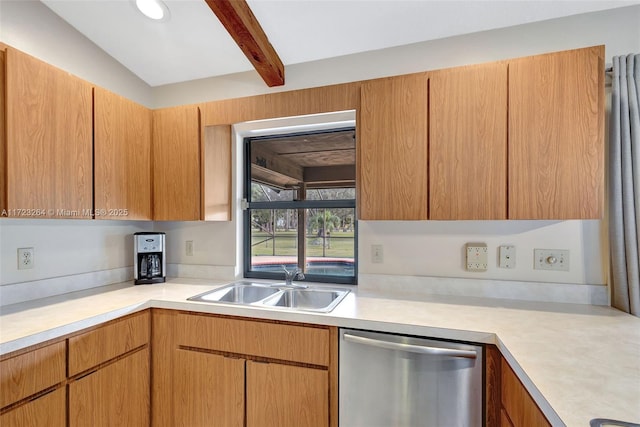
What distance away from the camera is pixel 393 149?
1525 mm

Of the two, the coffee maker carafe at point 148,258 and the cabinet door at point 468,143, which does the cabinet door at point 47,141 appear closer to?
the coffee maker carafe at point 148,258

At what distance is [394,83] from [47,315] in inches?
78.6

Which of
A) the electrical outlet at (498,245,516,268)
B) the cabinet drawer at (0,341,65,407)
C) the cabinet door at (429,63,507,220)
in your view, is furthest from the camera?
the electrical outlet at (498,245,516,268)

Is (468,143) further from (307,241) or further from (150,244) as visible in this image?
(150,244)

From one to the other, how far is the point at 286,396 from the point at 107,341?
89 cm

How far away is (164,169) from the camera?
2.00 meters

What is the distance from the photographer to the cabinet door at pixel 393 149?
149cm

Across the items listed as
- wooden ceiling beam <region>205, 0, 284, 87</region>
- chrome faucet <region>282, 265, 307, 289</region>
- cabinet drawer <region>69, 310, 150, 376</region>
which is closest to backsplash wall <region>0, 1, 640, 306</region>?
wooden ceiling beam <region>205, 0, 284, 87</region>

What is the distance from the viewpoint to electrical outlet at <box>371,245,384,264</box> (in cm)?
186

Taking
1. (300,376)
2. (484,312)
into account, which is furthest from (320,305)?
(484,312)

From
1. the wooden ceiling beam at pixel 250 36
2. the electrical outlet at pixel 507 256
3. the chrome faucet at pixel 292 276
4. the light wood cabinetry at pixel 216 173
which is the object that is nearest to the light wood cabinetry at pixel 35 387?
the light wood cabinetry at pixel 216 173

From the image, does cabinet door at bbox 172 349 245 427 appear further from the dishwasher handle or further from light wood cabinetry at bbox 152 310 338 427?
the dishwasher handle

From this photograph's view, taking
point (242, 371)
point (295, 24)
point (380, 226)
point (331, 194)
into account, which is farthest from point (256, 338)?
point (295, 24)

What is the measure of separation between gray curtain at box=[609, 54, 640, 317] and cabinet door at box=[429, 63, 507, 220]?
0.54 m
